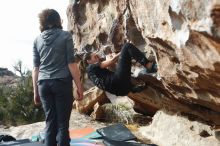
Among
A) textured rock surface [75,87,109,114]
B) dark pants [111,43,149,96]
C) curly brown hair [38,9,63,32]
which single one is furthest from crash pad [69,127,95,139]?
curly brown hair [38,9,63,32]

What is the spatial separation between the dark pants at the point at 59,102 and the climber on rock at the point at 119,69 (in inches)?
52.5

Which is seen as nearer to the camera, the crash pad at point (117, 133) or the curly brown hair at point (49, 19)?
the curly brown hair at point (49, 19)

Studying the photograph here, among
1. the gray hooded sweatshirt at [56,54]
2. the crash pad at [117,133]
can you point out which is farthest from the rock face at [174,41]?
the gray hooded sweatshirt at [56,54]

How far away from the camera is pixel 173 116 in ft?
29.7

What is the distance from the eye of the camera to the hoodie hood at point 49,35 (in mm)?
6246

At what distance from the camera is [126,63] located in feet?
23.7

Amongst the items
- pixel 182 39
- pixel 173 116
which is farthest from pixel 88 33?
pixel 182 39

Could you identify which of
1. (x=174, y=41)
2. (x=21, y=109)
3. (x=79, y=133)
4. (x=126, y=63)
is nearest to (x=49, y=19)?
(x=126, y=63)

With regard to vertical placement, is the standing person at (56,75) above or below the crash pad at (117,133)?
above

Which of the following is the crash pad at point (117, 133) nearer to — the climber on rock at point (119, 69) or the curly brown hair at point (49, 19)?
the climber on rock at point (119, 69)

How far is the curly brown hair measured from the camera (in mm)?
6191

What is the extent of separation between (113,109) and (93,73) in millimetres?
4264

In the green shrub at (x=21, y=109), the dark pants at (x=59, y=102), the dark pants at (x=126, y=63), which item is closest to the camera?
the dark pants at (x=59, y=102)

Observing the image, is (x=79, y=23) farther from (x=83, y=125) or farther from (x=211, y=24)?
(x=211, y=24)
